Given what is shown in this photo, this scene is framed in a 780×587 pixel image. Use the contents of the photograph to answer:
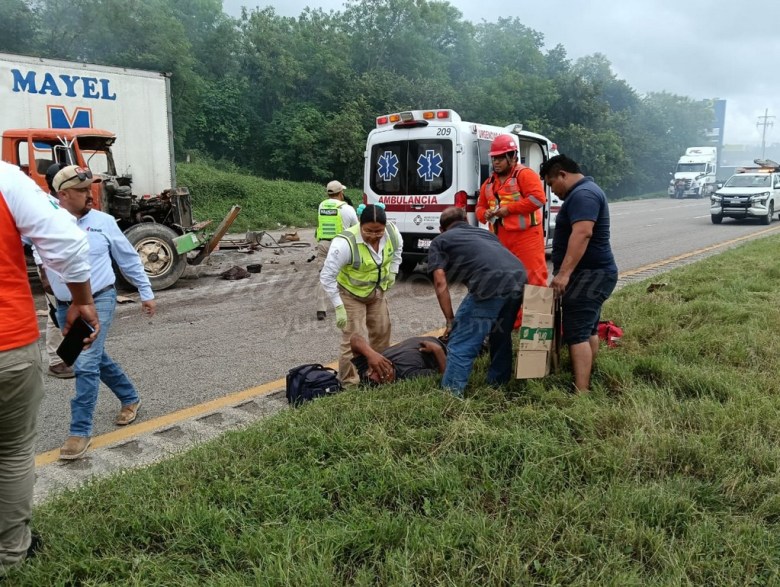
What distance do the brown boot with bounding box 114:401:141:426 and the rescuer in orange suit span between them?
338cm

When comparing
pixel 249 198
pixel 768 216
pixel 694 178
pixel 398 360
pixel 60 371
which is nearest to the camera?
pixel 398 360

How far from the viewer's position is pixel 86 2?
2658 centimetres

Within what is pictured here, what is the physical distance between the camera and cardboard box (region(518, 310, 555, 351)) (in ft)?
12.4

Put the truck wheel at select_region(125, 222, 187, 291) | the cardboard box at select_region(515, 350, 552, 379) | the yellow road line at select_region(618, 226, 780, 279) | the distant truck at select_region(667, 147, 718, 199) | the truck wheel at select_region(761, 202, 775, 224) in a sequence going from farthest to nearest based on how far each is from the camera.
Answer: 1. the distant truck at select_region(667, 147, 718, 199)
2. the truck wheel at select_region(761, 202, 775, 224)
3. the yellow road line at select_region(618, 226, 780, 279)
4. the truck wheel at select_region(125, 222, 187, 291)
5. the cardboard box at select_region(515, 350, 552, 379)

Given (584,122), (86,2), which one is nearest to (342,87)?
(86,2)

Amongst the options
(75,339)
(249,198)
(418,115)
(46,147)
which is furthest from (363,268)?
(249,198)

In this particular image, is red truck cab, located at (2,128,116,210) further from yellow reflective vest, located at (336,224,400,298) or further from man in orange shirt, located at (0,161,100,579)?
man in orange shirt, located at (0,161,100,579)

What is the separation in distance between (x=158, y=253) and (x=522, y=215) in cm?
573

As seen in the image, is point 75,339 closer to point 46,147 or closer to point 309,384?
point 309,384

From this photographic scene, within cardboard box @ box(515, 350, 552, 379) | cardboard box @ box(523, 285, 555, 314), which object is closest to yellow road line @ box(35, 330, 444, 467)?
cardboard box @ box(515, 350, 552, 379)

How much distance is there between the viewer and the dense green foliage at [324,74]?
27297 mm

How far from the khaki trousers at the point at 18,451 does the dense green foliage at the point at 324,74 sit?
2711 cm

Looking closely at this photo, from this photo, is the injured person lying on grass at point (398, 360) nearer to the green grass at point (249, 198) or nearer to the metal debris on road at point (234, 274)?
the metal debris on road at point (234, 274)

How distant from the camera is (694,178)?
127 ft
